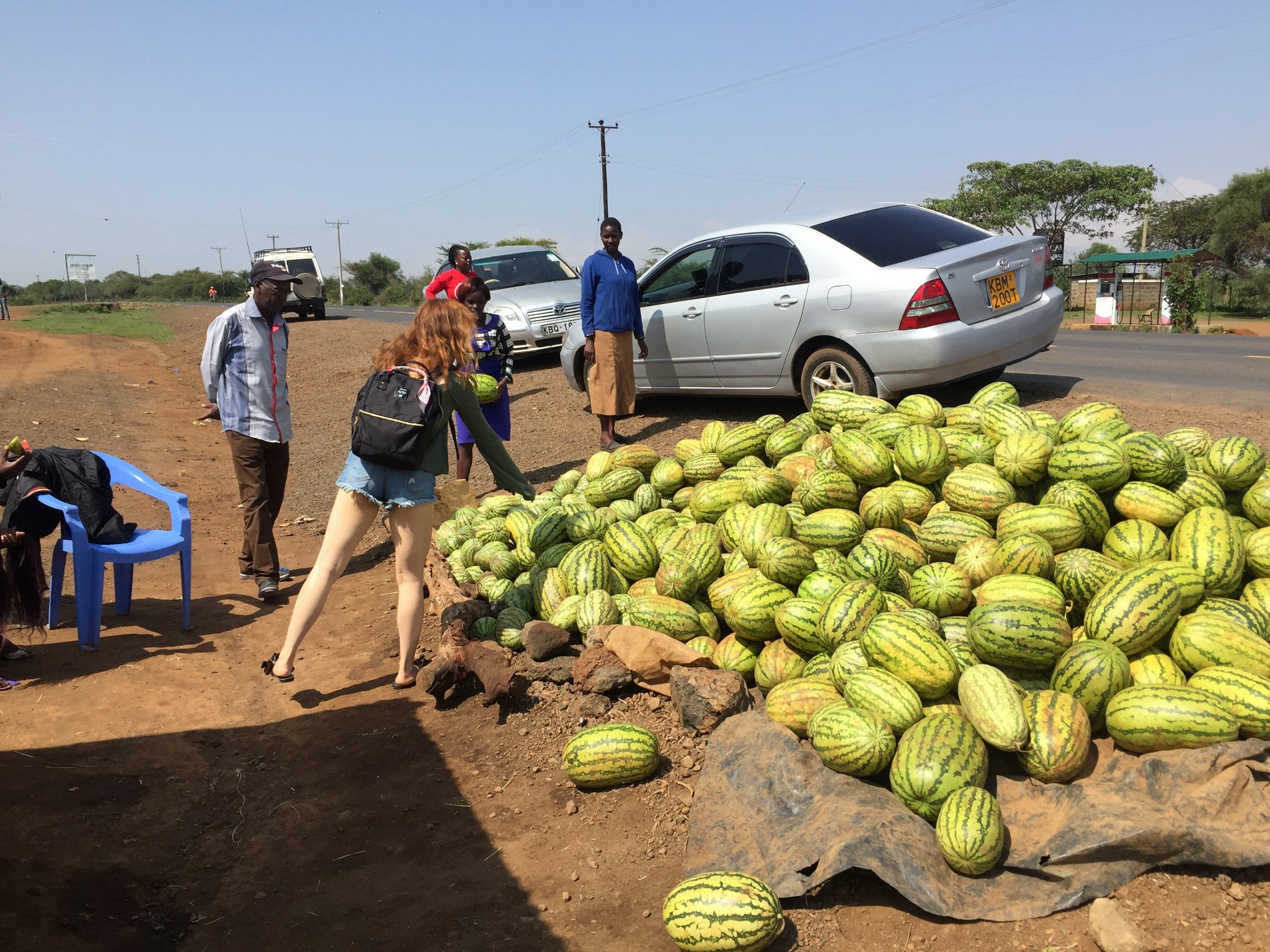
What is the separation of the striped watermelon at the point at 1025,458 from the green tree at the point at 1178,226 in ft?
168

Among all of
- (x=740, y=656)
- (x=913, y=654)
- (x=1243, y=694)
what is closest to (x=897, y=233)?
(x=740, y=656)

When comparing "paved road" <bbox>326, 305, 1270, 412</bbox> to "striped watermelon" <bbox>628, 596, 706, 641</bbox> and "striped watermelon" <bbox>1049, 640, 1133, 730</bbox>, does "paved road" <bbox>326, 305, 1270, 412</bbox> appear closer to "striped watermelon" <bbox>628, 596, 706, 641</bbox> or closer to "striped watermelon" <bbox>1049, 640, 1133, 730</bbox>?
"striped watermelon" <bbox>628, 596, 706, 641</bbox>

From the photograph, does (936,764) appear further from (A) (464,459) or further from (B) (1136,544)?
(A) (464,459)

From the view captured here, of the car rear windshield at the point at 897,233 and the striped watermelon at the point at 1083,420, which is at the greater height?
the car rear windshield at the point at 897,233

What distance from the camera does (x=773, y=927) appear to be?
119 inches

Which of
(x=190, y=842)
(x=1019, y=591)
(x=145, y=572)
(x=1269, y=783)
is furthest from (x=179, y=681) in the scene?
(x=1269, y=783)

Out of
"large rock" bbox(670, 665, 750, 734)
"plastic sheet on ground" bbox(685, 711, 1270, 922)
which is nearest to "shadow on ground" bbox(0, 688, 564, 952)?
"plastic sheet on ground" bbox(685, 711, 1270, 922)

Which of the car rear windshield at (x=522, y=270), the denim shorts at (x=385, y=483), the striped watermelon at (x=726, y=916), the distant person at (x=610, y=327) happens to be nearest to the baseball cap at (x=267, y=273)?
the denim shorts at (x=385, y=483)

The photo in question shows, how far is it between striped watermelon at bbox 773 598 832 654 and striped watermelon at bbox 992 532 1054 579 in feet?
2.94

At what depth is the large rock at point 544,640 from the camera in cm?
512

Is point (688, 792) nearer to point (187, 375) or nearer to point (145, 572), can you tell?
point (145, 572)

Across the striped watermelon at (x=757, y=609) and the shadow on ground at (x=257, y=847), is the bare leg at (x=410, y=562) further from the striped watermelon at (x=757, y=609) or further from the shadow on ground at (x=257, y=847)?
the striped watermelon at (x=757, y=609)

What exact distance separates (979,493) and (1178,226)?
2163 inches

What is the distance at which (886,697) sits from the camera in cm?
373
